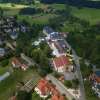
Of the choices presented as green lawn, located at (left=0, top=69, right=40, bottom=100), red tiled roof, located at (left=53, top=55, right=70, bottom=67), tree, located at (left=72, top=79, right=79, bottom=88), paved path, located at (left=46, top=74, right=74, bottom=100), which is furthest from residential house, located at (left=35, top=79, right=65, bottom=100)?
red tiled roof, located at (left=53, top=55, right=70, bottom=67)

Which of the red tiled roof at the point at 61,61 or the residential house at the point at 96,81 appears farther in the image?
the red tiled roof at the point at 61,61

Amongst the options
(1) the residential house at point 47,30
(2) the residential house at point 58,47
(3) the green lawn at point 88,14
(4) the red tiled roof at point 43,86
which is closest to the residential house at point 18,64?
(4) the red tiled roof at point 43,86

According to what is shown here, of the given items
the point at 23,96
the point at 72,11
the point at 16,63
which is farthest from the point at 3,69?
the point at 72,11

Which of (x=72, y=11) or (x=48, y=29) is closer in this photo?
(x=48, y=29)

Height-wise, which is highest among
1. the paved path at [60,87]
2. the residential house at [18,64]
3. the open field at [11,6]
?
the paved path at [60,87]

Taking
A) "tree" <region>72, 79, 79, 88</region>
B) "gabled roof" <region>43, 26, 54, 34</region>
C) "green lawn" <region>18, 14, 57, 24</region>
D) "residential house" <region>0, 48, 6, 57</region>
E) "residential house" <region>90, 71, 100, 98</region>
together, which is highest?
"residential house" <region>90, 71, 100, 98</region>

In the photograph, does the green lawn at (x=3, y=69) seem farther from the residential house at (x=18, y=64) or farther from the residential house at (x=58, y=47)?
the residential house at (x=58, y=47)

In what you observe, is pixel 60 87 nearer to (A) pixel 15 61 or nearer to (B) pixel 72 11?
(A) pixel 15 61

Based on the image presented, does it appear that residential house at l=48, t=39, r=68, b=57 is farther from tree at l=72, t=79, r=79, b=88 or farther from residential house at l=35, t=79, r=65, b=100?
residential house at l=35, t=79, r=65, b=100
